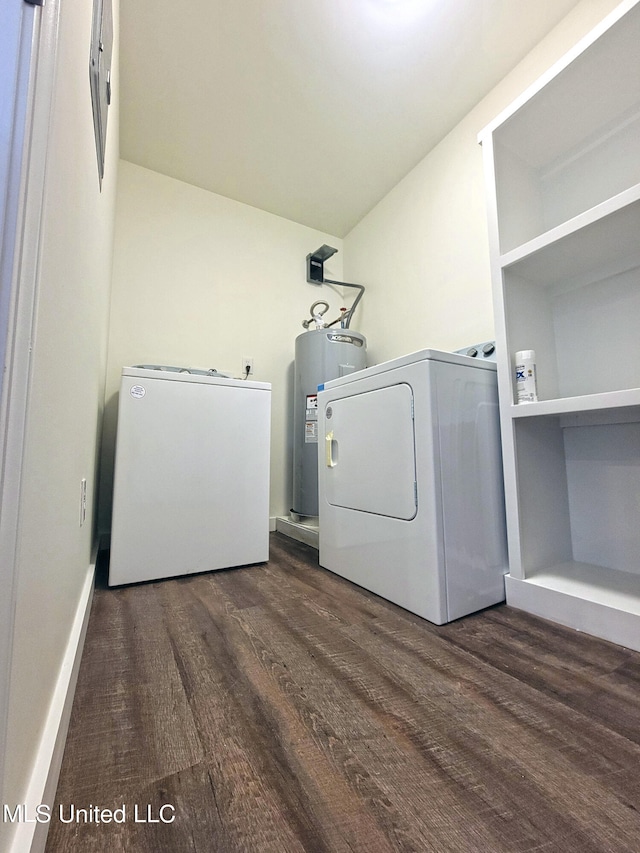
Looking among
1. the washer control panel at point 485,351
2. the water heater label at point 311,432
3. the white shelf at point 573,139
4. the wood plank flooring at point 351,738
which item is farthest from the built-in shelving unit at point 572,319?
the water heater label at point 311,432

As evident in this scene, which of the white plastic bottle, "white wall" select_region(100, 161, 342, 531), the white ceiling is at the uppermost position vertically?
the white ceiling

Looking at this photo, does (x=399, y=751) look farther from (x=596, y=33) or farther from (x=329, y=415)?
(x=596, y=33)

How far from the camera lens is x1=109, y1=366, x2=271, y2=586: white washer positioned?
4.25ft

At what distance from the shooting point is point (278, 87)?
162 cm

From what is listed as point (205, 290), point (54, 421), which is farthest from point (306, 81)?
point (54, 421)

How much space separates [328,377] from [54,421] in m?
1.60

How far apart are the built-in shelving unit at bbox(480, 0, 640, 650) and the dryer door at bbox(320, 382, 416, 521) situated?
1.04ft

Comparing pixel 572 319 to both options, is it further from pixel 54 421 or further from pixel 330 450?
pixel 54 421

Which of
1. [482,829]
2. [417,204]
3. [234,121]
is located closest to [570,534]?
[482,829]

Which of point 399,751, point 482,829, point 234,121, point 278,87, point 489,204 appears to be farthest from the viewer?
point 234,121

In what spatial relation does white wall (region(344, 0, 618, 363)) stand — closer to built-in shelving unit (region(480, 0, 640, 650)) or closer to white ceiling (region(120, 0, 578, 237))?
white ceiling (region(120, 0, 578, 237))

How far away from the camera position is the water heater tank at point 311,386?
2009 millimetres

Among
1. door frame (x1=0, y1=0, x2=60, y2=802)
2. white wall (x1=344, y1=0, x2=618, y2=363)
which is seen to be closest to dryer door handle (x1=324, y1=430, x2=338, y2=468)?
white wall (x1=344, y1=0, x2=618, y2=363)

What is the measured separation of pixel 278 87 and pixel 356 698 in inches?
88.1
